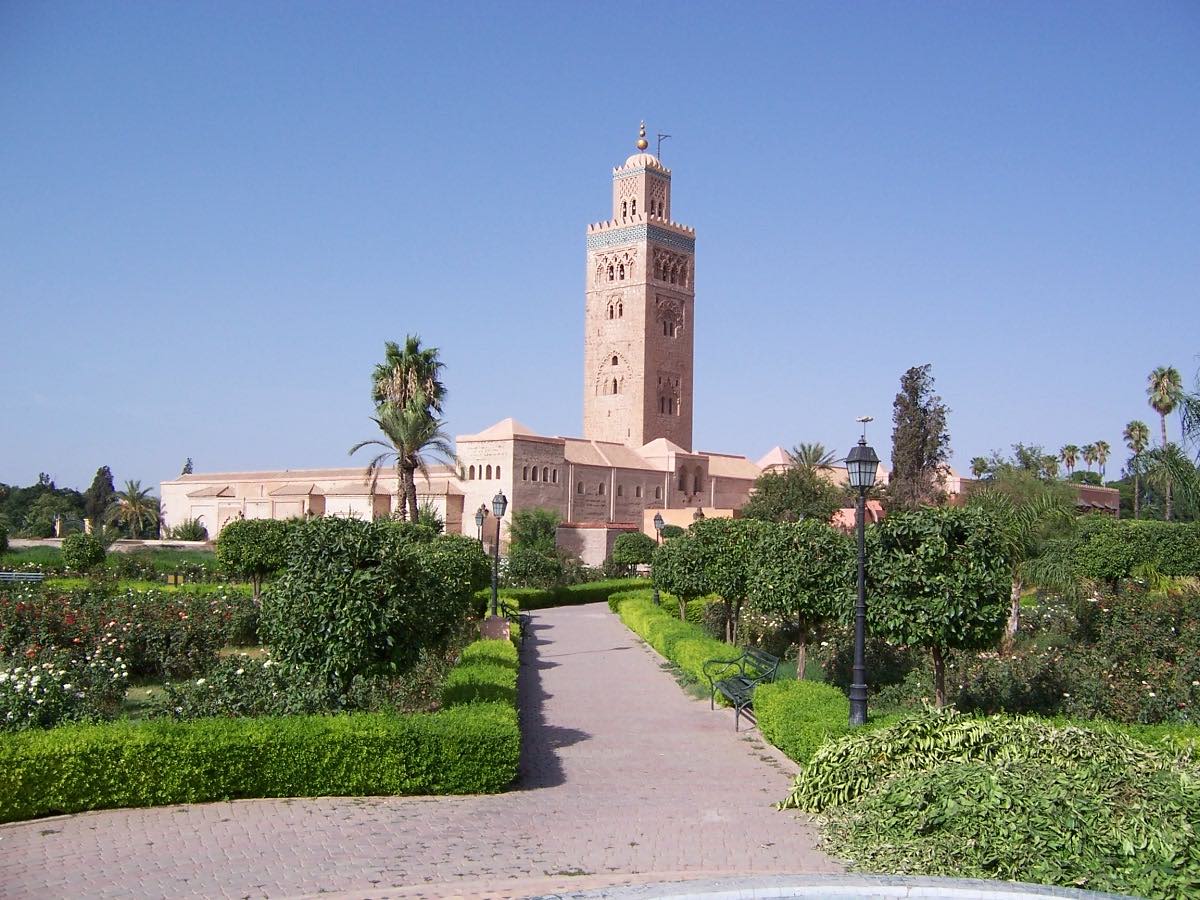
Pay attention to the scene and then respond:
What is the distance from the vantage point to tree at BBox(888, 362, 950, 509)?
39031 millimetres

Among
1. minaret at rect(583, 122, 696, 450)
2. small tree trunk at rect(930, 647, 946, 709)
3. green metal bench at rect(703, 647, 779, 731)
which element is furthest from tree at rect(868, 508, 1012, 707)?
minaret at rect(583, 122, 696, 450)

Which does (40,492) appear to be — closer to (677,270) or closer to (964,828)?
(677,270)

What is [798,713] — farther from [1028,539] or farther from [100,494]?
[100,494]

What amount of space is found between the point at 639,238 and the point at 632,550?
26.4 meters

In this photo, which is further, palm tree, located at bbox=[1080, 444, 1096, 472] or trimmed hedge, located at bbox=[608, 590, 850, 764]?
palm tree, located at bbox=[1080, 444, 1096, 472]

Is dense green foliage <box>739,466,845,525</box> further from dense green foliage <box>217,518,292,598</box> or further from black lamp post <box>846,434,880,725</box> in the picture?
black lamp post <box>846,434,880,725</box>

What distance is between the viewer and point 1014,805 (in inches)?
249

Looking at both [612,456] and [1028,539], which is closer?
[1028,539]

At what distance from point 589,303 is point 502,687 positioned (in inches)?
2125

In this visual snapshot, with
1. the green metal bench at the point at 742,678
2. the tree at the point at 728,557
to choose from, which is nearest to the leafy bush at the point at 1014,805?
the green metal bench at the point at 742,678

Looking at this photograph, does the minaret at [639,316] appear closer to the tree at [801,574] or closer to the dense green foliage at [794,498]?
the dense green foliage at [794,498]

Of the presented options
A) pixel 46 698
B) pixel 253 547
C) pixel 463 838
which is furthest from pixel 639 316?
pixel 463 838

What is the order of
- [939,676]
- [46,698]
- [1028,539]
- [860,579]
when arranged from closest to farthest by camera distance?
[46,698], [860,579], [939,676], [1028,539]

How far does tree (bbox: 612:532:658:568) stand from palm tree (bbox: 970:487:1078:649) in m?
20.9
